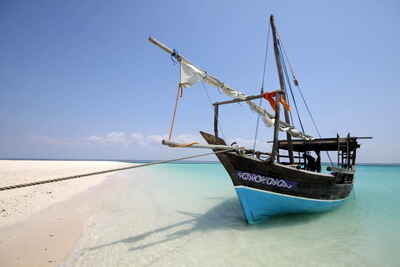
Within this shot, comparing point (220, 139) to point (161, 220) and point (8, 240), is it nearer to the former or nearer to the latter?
point (161, 220)

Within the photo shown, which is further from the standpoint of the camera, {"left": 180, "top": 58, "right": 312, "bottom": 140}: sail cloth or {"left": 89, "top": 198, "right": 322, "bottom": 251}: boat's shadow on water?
{"left": 180, "top": 58, "right": 312, "bottom": 140}: sail cloth

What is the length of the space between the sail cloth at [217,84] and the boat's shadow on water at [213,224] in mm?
3864

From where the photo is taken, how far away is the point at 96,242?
462 cm

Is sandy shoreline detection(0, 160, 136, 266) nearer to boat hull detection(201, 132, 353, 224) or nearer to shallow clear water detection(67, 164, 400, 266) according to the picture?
shallow clear water detection(67, 164, 400, 266)

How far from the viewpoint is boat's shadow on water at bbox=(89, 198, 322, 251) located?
497 centimetres

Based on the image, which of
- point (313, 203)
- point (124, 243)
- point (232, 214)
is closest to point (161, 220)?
point (124, 243)

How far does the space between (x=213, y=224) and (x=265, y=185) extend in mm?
2257

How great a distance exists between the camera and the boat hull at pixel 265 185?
5812mm

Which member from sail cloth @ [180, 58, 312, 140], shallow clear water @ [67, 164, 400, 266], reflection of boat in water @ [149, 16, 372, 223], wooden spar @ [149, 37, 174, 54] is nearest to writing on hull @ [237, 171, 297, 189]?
reflection of boat in water @ [149, 16, 372, 223]

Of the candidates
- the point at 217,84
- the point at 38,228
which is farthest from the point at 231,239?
the point at 38,228

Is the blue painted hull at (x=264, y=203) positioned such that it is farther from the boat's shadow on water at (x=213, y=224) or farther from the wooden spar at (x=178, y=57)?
the wooden spar at (x=178, y=57)

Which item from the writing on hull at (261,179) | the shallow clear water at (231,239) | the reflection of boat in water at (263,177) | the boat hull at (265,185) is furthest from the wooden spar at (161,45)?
the shallow clear water at (231,239)

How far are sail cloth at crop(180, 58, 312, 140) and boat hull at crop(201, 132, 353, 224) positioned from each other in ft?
6.08

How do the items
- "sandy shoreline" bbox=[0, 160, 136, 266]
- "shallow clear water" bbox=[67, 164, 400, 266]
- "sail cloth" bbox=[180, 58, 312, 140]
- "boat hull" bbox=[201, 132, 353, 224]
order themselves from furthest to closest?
1. "boat hull" bbox=[201, 132, 353, 224]
2. "sail cloth" bbox=[180, 58, 312, 140]
3. "shallow clear water" bbox=[67, 164, 400, 266]
4. "sandy shoreline" bbox=[0, 160, 136, 266]
